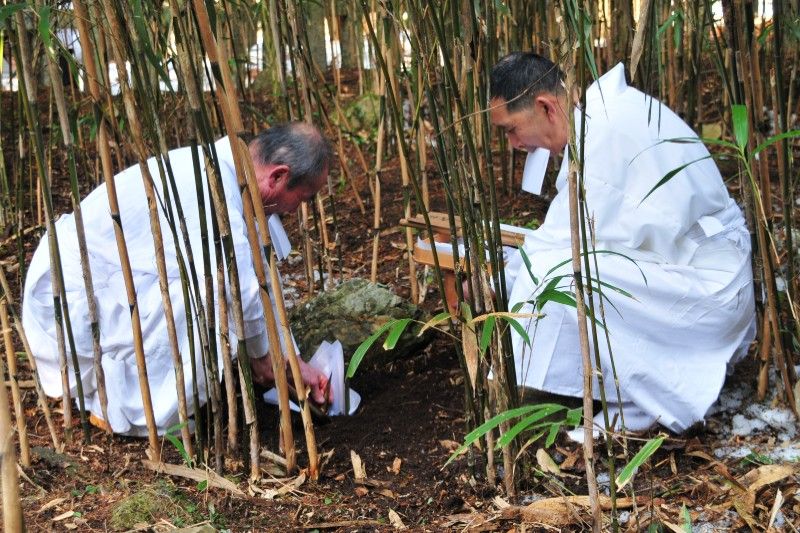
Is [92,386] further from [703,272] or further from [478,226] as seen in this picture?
[703,272]

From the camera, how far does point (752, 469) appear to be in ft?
7.39

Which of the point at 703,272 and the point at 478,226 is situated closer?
the point at 478,226

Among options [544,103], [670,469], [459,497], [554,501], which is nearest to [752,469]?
[670,469]

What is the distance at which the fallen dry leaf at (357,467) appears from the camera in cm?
243

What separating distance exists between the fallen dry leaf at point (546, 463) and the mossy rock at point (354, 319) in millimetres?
850

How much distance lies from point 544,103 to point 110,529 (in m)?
1.53

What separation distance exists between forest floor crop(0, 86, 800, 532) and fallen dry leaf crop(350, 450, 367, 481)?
18 mm

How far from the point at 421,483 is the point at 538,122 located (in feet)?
3.38

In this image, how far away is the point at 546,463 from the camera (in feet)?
7.77

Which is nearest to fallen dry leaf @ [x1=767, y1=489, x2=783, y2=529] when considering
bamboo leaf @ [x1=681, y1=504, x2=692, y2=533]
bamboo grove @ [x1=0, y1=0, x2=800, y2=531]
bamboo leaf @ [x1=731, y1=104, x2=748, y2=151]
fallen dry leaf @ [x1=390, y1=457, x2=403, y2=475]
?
bamboo leaf @ [x1=681, y1=504, x2=692, y2=533]

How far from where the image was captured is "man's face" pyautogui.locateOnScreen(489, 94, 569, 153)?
2.63 metres

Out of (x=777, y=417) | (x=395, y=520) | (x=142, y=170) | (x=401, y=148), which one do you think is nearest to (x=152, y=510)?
(x=395, y=520)

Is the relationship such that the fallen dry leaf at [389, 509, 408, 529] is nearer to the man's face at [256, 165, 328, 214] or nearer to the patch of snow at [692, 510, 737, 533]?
the patch of snow at [692, 510, 737, 533]

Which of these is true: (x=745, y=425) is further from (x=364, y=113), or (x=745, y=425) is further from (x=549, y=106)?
(x=364, y=113)
